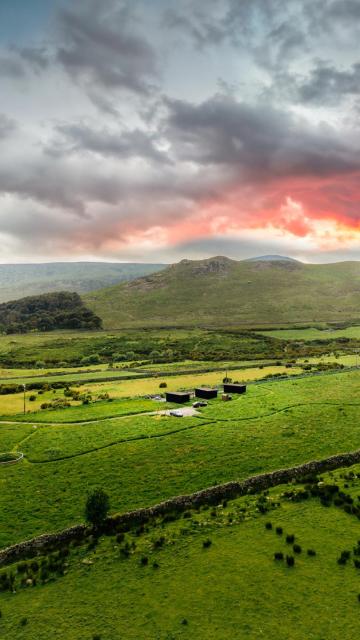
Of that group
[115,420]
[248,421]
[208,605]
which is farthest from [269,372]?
[208,605]

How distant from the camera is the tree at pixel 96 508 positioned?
41438 mm

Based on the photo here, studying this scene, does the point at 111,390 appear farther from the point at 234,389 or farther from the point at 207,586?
the point at 207,586

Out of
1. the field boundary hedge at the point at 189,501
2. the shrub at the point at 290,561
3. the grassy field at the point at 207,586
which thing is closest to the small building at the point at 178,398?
the field boundary hedge at the point at 189,501

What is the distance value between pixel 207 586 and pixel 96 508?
12489mm

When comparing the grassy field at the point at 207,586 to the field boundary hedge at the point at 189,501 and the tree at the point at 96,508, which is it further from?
the field boundary hedge at the point at 189,501

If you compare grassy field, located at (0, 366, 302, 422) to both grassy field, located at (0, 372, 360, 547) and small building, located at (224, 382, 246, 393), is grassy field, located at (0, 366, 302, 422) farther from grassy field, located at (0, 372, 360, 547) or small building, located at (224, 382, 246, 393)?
small building, located at (224, 382, 246, 393)

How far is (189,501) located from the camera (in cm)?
4662

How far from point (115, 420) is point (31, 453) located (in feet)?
45.0

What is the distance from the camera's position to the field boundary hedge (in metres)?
40.2

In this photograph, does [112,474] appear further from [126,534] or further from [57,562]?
[57,562]

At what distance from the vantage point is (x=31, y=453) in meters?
56.0

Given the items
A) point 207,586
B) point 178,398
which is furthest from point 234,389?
point 207,586

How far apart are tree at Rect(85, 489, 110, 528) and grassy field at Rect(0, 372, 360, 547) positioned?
3.70 metres

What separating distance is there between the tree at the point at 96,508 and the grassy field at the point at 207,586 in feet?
5.95
